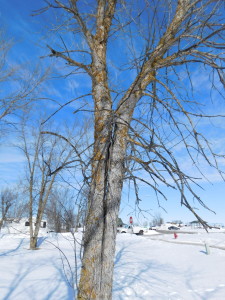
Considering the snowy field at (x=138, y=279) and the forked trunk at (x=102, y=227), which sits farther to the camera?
the snowy field at (x=138, y=279)

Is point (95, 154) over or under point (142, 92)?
under

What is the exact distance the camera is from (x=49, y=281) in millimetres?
7637

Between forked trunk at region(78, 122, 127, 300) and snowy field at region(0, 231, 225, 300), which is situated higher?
forked trunk at region(78, 122, 127, 300)

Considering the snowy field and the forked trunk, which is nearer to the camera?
the forked trunk

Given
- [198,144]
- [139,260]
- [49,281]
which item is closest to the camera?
[198,144]

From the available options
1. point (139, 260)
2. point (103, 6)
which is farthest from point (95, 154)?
point (139, 260)

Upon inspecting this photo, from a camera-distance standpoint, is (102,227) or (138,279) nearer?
(102,227)

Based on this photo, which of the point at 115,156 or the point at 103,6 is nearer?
the point at 115,156

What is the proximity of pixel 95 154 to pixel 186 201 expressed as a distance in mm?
843

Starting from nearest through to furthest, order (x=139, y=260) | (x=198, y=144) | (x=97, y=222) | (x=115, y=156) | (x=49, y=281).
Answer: (x=97, y=222), (x=115, y=156), (x=198, y=144), (x=49, y=281), (x=139, y=260)

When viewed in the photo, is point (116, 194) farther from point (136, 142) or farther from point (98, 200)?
point (136, 142)

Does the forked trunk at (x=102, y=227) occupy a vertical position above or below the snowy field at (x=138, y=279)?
above

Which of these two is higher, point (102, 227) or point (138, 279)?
point (102, 227)

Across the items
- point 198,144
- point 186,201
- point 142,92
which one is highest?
point 142,92
